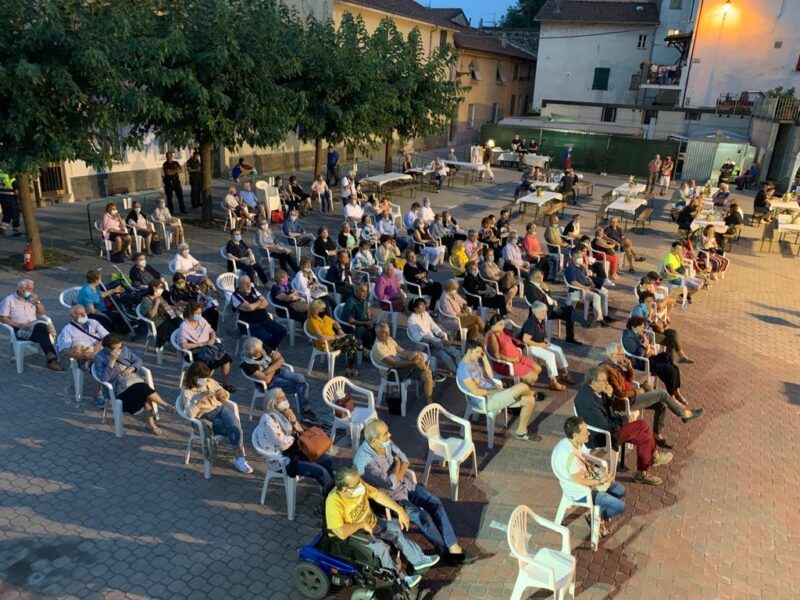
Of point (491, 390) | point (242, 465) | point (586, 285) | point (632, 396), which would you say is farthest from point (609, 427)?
point (586, 285)

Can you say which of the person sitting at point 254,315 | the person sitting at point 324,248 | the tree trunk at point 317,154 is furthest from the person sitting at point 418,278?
the tree trunk at point 317,154

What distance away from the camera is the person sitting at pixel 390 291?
1034 cm

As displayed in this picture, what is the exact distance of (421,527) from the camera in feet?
18.1

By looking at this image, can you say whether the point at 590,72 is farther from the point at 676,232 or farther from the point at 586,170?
the point at 676,232

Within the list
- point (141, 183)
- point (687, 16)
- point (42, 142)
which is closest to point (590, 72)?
point (687, 16)

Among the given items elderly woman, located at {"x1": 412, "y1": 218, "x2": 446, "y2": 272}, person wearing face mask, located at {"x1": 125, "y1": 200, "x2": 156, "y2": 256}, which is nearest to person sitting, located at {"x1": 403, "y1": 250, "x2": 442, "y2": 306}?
elderly woman, located at {"x1": 412, "y1": 218, "x2": 446, "y2": 272}

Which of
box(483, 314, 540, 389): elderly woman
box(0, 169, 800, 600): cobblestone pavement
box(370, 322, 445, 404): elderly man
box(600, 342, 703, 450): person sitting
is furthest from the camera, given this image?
box(483, 314, 540, 389): elderly woman

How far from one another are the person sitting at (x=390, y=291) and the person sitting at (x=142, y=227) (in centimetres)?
620

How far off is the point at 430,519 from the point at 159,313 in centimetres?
542

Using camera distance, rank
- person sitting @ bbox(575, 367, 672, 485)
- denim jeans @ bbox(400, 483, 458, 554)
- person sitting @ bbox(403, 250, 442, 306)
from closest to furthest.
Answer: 1. denim jeans @ bbox(400, 483, 458, 554)
2. person sitting @ bbox(575, 367, 672, 485)
3. person sitting @ bbox(403, 250, 442, 306)

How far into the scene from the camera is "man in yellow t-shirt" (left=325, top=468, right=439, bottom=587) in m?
4.97

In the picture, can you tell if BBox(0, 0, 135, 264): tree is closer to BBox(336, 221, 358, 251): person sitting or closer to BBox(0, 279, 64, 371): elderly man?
BBox(0, 279, 64, 371): elderly man

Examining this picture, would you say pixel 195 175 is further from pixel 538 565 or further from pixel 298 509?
pixel 538 565

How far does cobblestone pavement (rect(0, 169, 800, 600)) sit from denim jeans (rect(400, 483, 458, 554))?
25 cm
